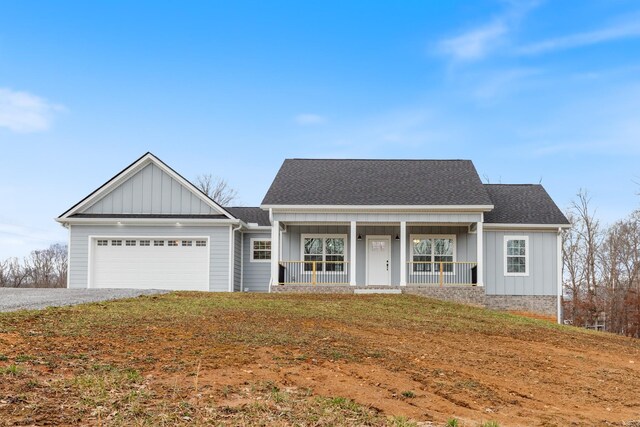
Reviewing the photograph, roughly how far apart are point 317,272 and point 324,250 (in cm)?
92

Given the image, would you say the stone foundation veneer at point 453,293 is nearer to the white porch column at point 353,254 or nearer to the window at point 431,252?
the white porch column at point 353,254

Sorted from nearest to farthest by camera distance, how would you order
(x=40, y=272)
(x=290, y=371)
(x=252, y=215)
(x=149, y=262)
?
(x=290, y=371) < (x=149, y=262) < (x=252, y=215) < (x=40, y=272)

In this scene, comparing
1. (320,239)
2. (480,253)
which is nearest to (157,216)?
(320,239)

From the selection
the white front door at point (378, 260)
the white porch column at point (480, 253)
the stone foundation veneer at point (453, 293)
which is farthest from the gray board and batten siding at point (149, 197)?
the white porch column at point (480, 253)

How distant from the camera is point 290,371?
830 centimetres

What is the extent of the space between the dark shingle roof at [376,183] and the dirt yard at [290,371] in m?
8.80

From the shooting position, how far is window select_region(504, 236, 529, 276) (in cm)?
2373

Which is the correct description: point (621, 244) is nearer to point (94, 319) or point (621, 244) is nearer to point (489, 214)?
point (489, 214)

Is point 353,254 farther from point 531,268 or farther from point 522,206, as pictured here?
point 522,206

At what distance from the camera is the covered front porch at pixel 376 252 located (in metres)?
23.8

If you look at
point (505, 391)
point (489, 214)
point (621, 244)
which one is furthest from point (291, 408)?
point (621, 244)

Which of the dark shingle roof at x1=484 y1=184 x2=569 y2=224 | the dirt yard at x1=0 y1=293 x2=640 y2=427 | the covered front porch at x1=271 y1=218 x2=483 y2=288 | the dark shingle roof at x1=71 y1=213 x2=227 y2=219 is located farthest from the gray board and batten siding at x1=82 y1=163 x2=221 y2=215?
the dark shingle roof at x1=484 y1=184 x2=569 y2=224

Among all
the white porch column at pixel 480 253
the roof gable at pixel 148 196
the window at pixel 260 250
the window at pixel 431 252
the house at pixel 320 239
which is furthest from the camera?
the window at pixel 260 250

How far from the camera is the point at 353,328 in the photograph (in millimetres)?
12734
